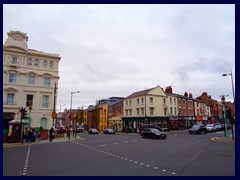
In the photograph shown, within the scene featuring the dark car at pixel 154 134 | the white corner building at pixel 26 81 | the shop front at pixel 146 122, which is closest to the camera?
the dark car at pixel 154 134

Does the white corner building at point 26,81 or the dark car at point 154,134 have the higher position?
the white corner building at point 26,81

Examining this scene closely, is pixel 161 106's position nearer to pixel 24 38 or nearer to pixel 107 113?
pixel 107 113

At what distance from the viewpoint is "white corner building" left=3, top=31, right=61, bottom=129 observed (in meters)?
33.9

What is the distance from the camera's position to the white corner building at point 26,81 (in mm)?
33875

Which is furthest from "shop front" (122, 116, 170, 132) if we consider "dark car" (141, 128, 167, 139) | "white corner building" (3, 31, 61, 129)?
"white corner building" (3, 31, 61, 129)

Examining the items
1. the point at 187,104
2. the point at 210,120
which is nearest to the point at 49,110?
the point at 187,104

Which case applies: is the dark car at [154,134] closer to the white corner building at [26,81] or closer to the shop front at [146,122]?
the white corner building at [26,81]

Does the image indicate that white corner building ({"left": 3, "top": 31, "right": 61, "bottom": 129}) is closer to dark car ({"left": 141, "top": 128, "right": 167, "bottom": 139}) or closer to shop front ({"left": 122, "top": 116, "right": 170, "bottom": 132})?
dark car ({"left": 141, "top": 128, "right": 167, "bottom": 139})

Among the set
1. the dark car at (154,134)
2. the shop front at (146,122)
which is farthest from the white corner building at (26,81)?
the shop front at (146,122)

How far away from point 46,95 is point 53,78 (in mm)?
3487

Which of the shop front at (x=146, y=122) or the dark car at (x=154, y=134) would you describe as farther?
the shop front at (x=146, y=122)

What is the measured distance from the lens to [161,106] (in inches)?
1983

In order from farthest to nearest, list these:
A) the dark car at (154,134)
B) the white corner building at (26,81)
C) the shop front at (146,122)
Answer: the shop front at (146,122), the white corner building at (26,81), the dark car at (154,134)

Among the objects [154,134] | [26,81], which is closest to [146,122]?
[154,134]
